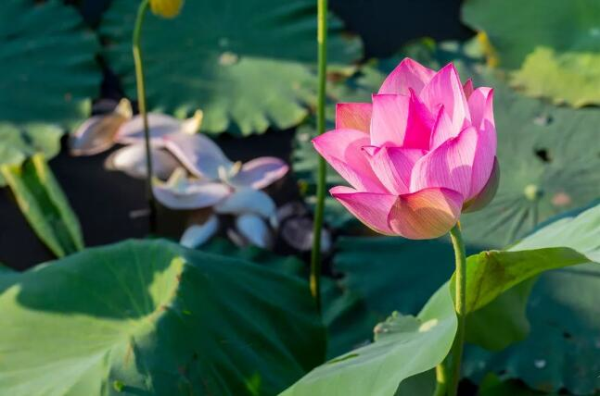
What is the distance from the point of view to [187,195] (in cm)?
153

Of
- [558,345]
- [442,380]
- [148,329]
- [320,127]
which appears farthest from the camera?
[558,345]

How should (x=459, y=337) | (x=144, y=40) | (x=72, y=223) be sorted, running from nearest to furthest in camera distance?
(x=459, y=337), (x=72, y=223), (x=144, y=40)

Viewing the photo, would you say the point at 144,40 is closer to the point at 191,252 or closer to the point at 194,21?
the point at 194,21

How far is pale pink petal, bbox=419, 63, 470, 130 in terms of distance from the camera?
24.2 inches

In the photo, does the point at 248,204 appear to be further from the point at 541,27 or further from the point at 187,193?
the point at 541,27

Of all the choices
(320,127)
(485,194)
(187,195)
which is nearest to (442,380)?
(485,194)

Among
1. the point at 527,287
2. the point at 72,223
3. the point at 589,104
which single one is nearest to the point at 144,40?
the point at 72,223

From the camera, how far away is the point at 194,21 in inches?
72.1

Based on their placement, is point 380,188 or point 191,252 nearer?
point 380,188

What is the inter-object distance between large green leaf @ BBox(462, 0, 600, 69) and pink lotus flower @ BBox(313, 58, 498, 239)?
3.57ft

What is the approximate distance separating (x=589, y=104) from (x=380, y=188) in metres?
1.07

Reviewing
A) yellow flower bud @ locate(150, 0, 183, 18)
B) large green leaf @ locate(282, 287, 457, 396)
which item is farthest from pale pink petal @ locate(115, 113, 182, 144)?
large green leaf @ locate(282, 287, 457, 396)

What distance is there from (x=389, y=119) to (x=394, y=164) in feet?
0.13

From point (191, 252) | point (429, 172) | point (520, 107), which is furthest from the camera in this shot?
point (520, 107)
